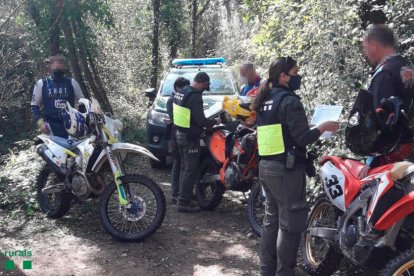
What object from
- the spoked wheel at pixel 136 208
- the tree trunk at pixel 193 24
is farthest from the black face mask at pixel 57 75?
the tree trunk at pixel 193 24

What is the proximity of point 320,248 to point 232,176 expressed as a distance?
163 centimetres

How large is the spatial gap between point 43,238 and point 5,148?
6058 mm

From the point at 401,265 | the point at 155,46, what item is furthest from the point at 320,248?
Result: the point at 155,46

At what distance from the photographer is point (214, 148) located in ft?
20.5

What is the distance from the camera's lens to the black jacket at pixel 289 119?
365 centimetres

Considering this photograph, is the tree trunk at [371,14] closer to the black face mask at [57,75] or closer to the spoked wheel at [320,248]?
the spoked wheel at [320,248]

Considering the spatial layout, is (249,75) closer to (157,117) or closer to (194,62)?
(157,117)

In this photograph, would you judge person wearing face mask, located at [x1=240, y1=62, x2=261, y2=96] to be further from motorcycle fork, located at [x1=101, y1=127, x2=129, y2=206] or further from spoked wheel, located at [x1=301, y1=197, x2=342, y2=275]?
spoked wheel, located at [x1=301, y1=197, x2=342, y2=275]

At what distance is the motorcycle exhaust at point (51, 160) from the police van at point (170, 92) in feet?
5.50

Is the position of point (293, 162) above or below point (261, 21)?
below

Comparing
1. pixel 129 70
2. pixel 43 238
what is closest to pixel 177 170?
pixel 43 238

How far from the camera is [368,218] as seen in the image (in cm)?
332

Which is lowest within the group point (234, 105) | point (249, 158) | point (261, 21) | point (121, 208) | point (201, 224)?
point (201, 224)

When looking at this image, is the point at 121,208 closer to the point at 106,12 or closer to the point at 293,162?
the point at 293,162
